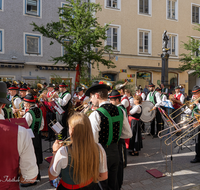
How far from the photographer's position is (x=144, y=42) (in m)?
18.2

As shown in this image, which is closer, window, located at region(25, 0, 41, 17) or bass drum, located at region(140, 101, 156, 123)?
bass drum, located at region(140, 101, 156, 123)

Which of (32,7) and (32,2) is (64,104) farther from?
(32,2)

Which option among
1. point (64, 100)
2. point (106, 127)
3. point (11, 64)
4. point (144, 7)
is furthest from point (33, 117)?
point (144, 7)

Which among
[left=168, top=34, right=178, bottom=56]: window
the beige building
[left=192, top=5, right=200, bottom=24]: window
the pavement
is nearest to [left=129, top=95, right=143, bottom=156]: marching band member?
the pavement

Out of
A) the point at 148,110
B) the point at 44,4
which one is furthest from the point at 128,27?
the point at 148,110

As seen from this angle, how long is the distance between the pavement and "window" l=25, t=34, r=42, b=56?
11507mm

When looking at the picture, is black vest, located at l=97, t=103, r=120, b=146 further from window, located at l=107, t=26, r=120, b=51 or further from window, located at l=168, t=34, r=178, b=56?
window, located at l=168, t=34, r=178, b=56

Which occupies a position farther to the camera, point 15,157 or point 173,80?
point 173,80

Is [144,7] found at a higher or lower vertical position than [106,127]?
higher

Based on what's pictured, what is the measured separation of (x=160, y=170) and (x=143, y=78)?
14.1 meters

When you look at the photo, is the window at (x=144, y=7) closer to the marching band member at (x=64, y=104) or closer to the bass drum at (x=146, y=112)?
the bass drum at (x=146, y=112)

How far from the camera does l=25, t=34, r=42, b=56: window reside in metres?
15.3

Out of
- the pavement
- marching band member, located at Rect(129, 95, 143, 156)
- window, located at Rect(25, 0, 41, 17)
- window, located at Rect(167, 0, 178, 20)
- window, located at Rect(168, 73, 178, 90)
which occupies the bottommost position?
the pavement

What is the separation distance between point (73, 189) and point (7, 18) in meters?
15.6
